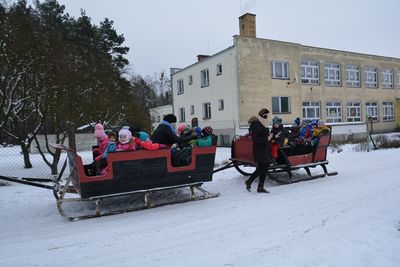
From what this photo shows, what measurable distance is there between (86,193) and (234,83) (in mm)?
18470

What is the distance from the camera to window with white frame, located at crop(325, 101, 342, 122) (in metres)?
27.4

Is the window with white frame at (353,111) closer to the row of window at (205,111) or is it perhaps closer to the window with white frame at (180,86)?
the row of window at (205,111)

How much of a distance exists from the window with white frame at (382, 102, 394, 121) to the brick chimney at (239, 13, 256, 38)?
52.3 ft

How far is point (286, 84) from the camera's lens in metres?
24.9

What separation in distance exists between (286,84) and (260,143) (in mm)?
18979

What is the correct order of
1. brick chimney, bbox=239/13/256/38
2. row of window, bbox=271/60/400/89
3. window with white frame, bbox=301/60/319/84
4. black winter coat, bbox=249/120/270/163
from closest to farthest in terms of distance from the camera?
1. black winter coat, bbox=249/120/270/163
2. brick chimney, bbox=239/13/256/38
3. row of window, bbox=271/60/400/89
4. window with white frame, bbox=301/60/319/84

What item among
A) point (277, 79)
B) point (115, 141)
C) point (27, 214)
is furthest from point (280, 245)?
point (277, 79)

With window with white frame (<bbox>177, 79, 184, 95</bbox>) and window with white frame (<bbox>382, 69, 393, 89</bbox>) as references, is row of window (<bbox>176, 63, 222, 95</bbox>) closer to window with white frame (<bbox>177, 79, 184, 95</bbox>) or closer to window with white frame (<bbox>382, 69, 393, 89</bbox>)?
window with white frame (<bbox>177, 79, 184, 95</bbox>)

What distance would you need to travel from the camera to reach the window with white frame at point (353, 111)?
2894 centimetres

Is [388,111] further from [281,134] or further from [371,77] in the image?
[281,134]

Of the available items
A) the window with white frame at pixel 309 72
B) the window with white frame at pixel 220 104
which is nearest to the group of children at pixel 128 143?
the window with white frame at pixel 220 104

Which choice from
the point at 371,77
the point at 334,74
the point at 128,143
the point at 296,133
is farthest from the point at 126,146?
the point at 371,77

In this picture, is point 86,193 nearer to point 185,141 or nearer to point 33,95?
point 185,141

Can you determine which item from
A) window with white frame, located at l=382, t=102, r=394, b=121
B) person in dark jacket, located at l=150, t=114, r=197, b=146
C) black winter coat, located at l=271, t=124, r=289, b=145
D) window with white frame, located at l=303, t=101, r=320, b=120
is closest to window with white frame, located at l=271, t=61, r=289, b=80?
window with white frame, located at l=303, t=101, r=320, b=120
